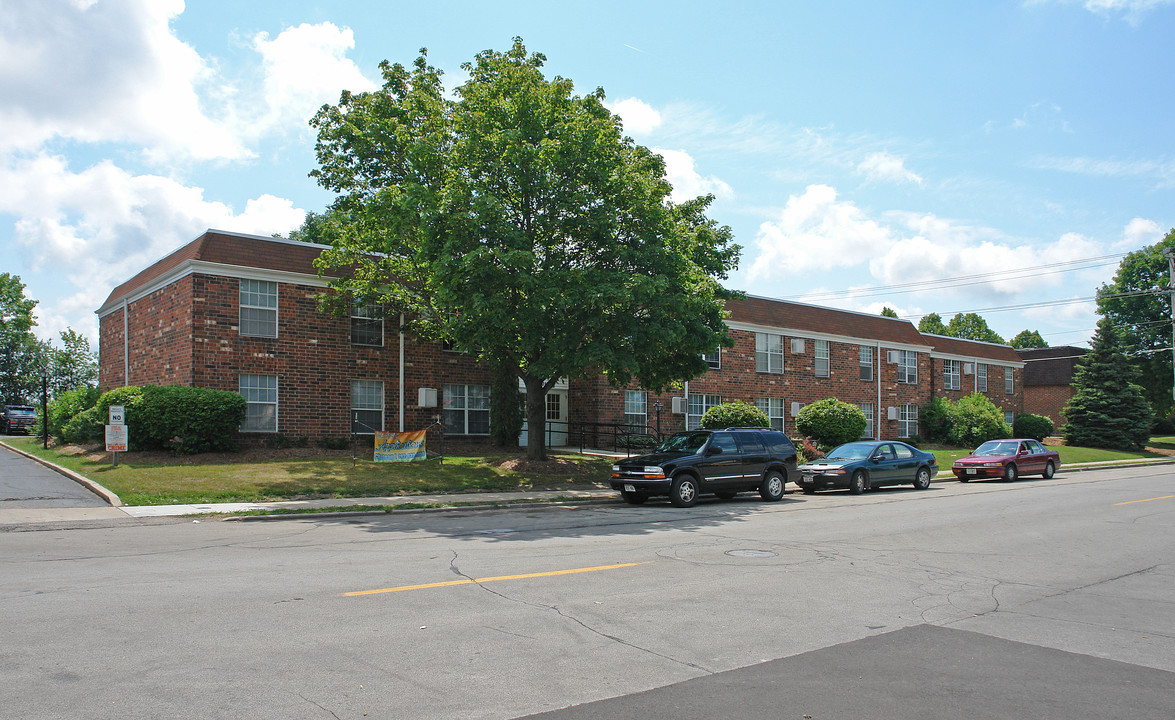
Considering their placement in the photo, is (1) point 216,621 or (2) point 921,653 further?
(1) point 216,621

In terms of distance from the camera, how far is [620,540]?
11.3m

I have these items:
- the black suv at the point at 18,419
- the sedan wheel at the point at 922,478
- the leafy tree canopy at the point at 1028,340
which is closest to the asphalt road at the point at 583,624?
the sedan wheel at the point at 922,478

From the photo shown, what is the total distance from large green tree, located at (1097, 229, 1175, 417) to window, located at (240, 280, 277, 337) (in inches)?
2241

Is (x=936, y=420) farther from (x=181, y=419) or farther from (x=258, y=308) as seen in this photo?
(x=181, y=419)

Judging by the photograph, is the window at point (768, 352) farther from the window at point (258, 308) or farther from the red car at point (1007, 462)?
the window at point (258, 308)

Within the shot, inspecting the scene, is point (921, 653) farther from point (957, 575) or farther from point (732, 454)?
point (732, 454)

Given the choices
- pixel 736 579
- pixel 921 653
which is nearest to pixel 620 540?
pixel 736 579

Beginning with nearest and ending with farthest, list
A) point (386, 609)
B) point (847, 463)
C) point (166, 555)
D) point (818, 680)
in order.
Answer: point (818, 680) → point (386, 609) → point (166, 555) → point (847, 463)

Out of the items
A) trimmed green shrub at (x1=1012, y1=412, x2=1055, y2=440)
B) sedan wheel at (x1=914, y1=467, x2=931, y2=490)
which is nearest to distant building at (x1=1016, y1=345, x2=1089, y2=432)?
trimmed green shrub at (x1=1012, y1=412, x2=1055, y2=440)

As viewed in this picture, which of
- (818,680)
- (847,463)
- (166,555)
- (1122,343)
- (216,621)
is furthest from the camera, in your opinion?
(1122,343)

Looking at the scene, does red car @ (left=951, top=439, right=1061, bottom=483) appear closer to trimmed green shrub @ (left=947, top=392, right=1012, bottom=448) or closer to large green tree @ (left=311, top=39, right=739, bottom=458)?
large green tree @ (left=311, top=39, right=739, bottom=458)

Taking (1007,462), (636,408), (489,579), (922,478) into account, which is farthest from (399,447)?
(1007,462)

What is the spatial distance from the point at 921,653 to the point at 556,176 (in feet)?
46.7

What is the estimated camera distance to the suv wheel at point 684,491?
1630 centimetres
